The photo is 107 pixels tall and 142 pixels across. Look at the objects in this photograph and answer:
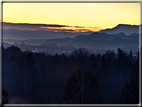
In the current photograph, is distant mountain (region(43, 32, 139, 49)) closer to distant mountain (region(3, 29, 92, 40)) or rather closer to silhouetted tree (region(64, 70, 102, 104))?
distant mountain (region(3, 29, 92, 40))

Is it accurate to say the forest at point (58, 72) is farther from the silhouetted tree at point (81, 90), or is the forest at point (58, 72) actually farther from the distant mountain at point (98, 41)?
the distant mountain at point (98, 41)

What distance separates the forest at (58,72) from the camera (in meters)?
15.7

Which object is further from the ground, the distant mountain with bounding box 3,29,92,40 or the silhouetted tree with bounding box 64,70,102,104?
the distant mountain with bounding box 3,29,92,40

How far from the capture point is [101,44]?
19.2 meters

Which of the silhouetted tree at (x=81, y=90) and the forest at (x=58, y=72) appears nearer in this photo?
the silhouetted tree at (x=81, y=90)

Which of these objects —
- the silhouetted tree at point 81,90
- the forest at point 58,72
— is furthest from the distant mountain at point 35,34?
the silhouetted tree at point 81,90

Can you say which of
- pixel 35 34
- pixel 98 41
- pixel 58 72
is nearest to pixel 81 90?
pixel 58 72

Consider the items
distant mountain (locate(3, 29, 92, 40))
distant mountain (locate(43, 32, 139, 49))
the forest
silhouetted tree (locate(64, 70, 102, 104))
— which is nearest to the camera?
silhouetted tree (locate(64, 70, 102, 104))

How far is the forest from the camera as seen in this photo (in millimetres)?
15688

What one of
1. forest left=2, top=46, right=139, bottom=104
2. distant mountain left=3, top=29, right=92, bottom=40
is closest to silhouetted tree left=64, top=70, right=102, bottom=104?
forest left=2, top=46, right=139, bottom=104

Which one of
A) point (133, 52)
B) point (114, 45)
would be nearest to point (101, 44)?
point (114, 45)

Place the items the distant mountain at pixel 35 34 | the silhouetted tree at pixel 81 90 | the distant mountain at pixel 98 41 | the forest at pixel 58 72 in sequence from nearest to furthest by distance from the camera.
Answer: the silhouetted tree at pixel 81 90
the forest at pixel 58 72
the distant mountain at pixel 35 34
the distant mountain at pixel 98 41

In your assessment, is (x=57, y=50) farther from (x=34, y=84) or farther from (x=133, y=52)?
(x=133, y=52)

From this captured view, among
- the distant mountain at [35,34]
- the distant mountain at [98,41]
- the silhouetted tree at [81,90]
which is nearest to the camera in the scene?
the silhouetted tree at [81,90]
